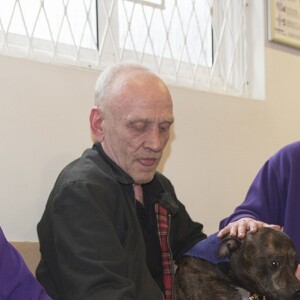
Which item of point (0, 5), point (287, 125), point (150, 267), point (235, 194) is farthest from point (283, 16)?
point (150, 267)

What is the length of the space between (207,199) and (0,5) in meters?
1.20

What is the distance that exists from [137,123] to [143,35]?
1.01 metres

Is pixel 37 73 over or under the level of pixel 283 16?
under

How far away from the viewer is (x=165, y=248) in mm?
1939

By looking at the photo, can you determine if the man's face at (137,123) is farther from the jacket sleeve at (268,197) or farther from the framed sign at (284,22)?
the framed sign at (284,22)

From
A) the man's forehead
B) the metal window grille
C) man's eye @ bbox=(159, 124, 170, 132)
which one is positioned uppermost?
the metal window grille

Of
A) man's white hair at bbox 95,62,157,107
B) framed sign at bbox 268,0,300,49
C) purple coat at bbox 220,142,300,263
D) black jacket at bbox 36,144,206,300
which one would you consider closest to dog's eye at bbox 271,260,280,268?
purple coat at bbox 220,142,300,263

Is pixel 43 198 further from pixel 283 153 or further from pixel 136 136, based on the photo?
pixel 283 153

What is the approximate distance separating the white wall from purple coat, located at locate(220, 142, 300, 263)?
0.45 m

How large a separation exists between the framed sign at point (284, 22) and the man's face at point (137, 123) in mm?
1386

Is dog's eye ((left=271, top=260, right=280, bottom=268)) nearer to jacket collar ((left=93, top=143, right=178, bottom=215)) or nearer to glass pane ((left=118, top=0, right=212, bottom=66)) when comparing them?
jacket collar ((left=93, top=143, right=178, bottom=215))

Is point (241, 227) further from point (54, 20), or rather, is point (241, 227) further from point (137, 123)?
point (54, 20)

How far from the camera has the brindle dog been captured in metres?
1.94

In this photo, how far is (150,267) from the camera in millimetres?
1936
